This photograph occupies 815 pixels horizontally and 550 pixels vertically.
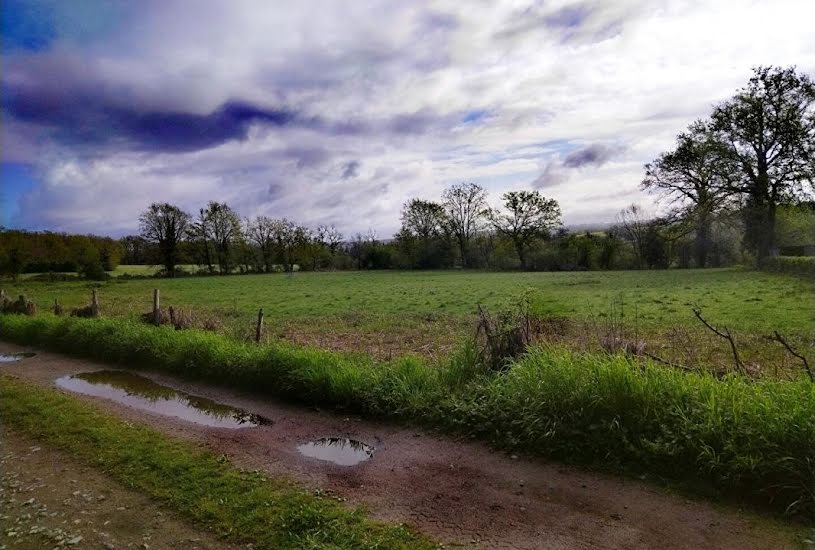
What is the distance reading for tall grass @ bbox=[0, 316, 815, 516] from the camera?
4.14 metres

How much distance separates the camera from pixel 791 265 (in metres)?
24.8

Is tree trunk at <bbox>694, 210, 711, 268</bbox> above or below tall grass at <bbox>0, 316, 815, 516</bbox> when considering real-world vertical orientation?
above

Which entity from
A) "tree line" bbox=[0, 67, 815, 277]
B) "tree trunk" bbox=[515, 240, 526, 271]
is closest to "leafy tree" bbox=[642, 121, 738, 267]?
"tree line" bbox=[0, 67, 815, 277]

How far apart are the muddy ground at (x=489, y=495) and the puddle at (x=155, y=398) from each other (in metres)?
0.47

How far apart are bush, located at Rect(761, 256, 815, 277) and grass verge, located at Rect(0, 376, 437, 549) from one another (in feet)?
78.1

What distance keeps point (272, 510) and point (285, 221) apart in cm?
5701

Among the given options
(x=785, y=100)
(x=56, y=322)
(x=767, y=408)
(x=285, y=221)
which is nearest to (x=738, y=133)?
(x=785, y=100)

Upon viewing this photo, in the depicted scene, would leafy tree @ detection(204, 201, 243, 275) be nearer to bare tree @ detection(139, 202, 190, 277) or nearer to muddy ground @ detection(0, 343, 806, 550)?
bare tree @ detection(139, 202, 190, 277)

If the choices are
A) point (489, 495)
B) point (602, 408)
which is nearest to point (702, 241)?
point (602, 408)

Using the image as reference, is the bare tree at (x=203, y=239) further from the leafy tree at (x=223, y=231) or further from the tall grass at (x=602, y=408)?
the tall grass at (x=602, y=408)

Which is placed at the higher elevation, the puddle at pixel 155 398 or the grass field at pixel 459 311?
the grass field at pixel 459 311

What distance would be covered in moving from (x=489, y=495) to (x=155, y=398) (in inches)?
240

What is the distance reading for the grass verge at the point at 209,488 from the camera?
364 cm

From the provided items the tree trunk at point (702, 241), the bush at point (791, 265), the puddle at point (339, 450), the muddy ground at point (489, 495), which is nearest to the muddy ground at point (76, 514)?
the muddy ground at point (489, 495)
